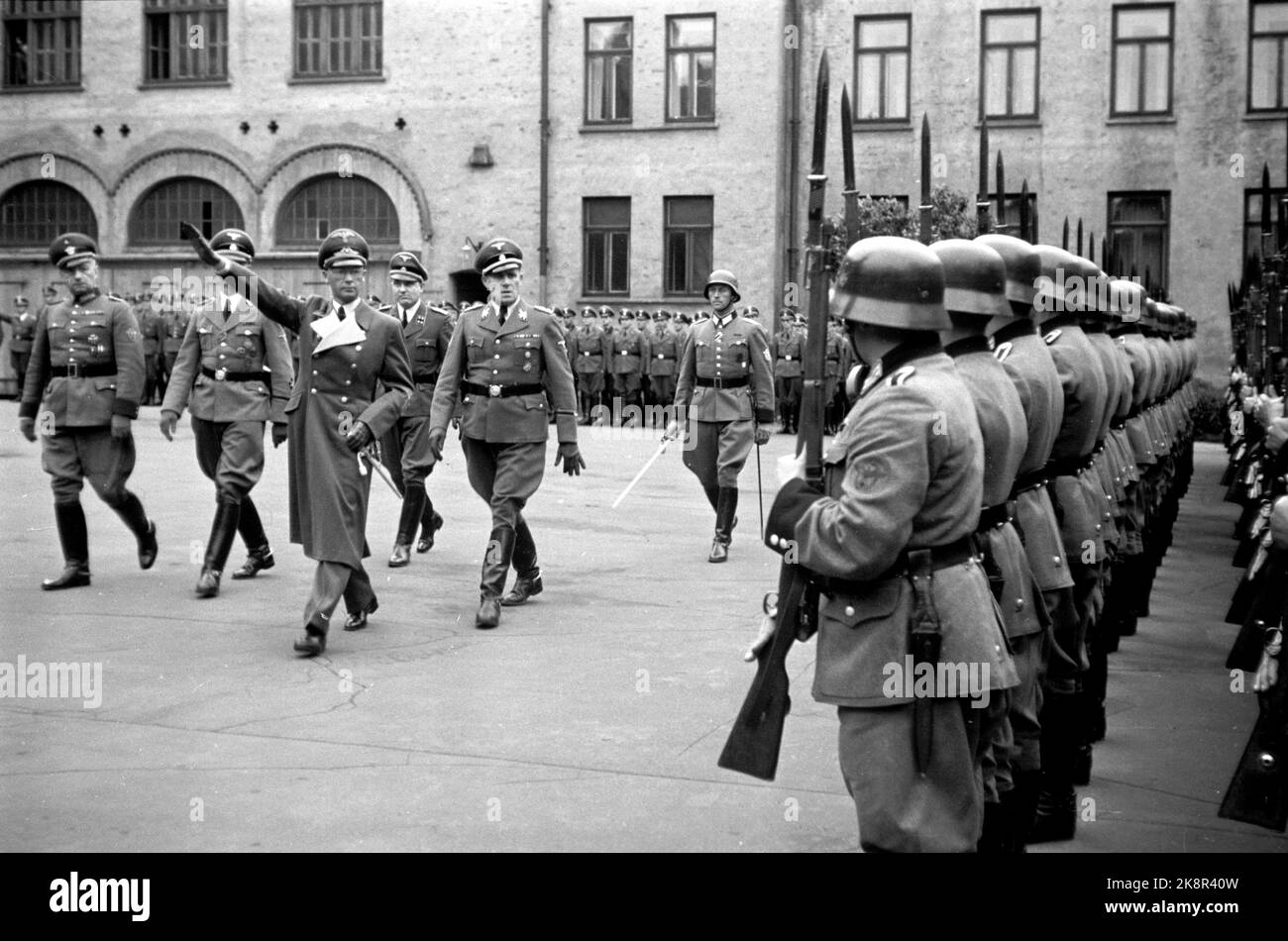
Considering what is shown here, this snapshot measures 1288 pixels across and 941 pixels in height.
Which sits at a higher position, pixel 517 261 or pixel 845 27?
pixel 845 27

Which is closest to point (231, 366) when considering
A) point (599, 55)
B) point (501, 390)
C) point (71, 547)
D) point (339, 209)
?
point (71, 547)

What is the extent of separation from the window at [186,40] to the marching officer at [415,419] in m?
23.3

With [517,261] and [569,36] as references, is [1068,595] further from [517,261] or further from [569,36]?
[569,36]

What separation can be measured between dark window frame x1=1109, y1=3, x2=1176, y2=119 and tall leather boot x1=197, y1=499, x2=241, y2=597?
24327 millimetres

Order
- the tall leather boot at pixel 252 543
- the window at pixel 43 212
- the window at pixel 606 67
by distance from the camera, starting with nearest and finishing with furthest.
Result: the tall leather boot at pixel 252 543, the window at pixel 606 67, the window at pixel 43 212

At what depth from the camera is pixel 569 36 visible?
107 ft

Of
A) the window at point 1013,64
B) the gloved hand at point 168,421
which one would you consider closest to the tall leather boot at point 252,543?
the gloved hand at point 168,421

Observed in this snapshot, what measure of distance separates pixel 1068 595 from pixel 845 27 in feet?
89.8

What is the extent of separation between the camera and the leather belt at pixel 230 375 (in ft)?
35.0

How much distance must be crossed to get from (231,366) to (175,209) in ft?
82.7

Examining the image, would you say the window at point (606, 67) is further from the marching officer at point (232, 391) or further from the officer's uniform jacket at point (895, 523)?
the officer's uniform jacket at point (895, 523)

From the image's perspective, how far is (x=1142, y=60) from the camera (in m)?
30.5

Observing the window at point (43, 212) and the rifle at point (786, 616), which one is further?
the window at point (43, 212)
